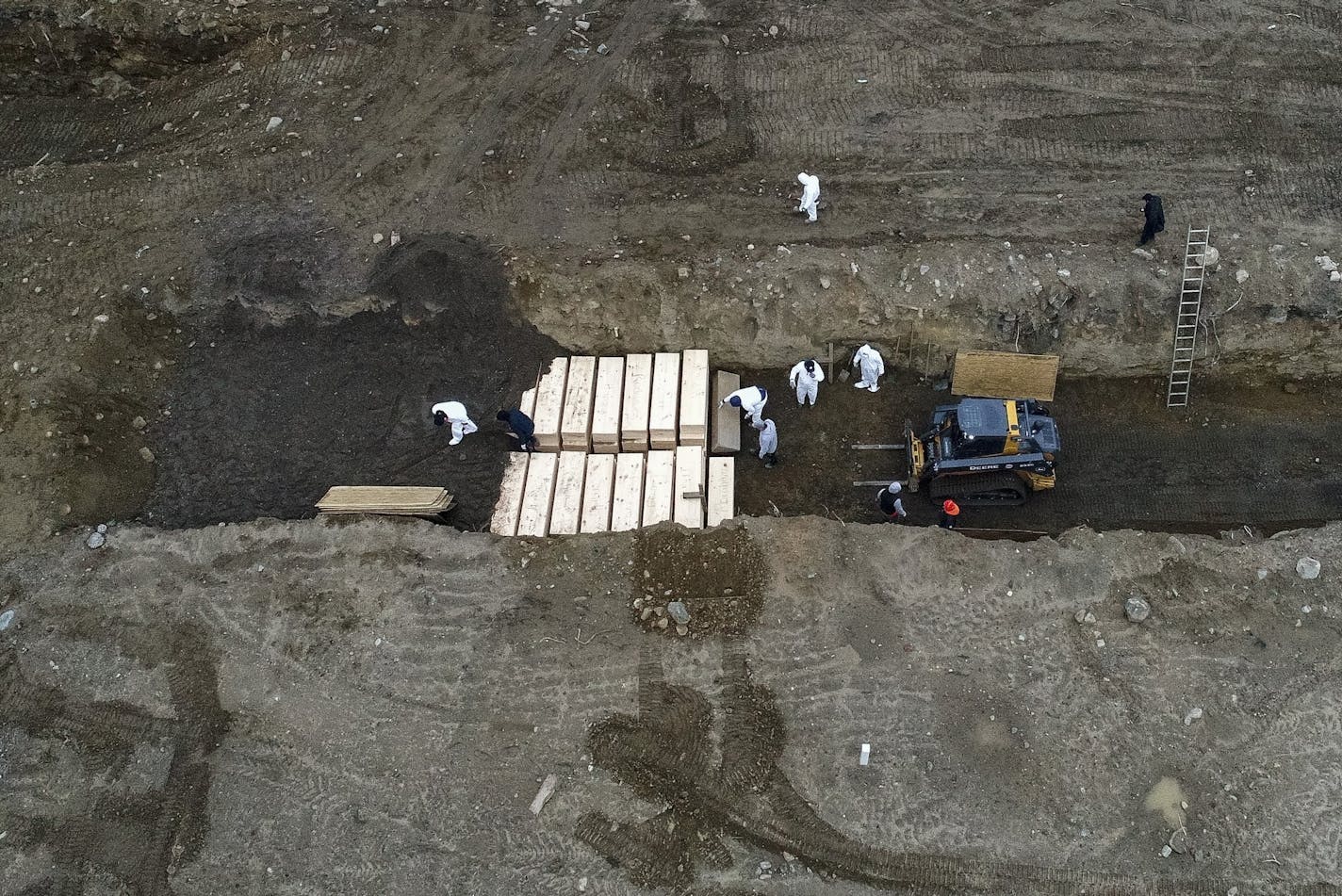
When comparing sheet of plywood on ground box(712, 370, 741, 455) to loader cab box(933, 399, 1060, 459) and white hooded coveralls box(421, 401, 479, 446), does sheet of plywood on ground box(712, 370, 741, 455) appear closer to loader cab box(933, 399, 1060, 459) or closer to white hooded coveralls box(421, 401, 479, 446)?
loader cab box(933, 399, 1060, 459)

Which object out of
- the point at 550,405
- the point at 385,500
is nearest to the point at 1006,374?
the point at 550,405

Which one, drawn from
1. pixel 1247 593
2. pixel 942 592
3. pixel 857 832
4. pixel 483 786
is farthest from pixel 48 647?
pixel 1247 593

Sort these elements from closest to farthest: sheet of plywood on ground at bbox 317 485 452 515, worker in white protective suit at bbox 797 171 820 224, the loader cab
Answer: the loader cab < sheet of plywood on ground at bbox 317 485 452 515 < worker in white protective suit at bbox 797 171 820 224

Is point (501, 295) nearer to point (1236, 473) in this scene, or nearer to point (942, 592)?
point (942, 592)

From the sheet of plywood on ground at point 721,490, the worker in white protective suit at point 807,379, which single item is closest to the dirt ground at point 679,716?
the sheet of plywood on ground at point 721,490

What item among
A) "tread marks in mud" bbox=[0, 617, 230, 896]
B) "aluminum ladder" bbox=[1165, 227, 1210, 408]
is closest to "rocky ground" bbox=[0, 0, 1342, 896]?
"tread marks in mud" bbox=[0, 617, 230, 896]
